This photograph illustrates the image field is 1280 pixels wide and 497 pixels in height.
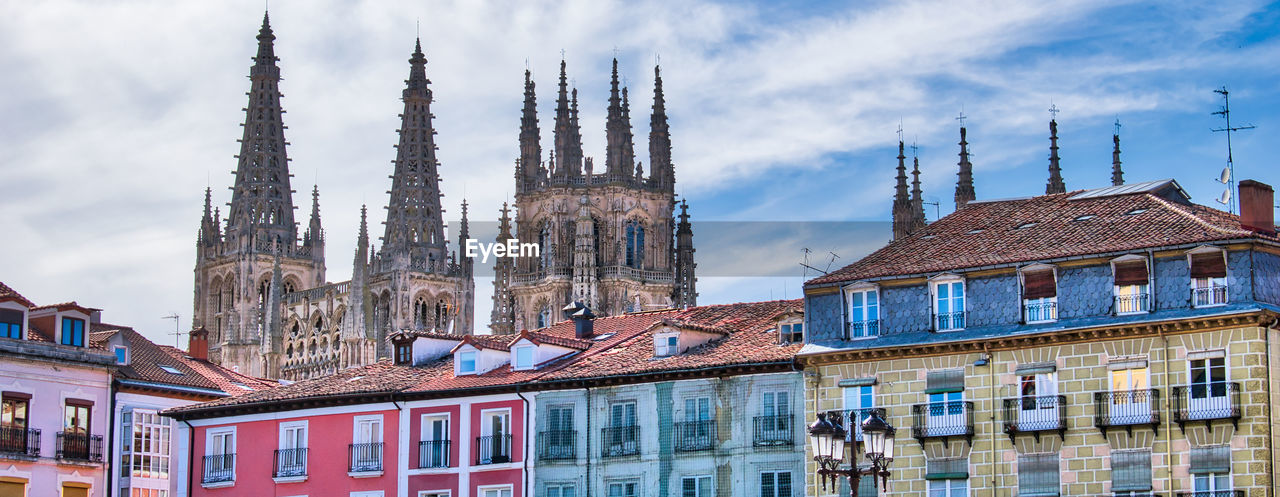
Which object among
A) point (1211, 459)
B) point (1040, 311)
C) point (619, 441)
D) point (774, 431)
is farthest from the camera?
point (619, 441)

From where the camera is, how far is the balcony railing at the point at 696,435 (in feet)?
210

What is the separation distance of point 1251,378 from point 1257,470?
2169 mm

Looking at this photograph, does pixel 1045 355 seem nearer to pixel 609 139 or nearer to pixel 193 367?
pixel 193 367

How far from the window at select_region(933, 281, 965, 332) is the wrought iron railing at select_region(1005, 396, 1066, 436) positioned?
8.87 feet

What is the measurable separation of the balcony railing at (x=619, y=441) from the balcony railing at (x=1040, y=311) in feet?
42.1

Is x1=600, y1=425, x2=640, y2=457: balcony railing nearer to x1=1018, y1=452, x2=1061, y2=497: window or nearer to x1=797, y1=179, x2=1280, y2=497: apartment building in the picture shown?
x1=797, y1=179, x2=1280, y2=497: apartment building

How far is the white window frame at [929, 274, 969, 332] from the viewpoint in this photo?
5916cm

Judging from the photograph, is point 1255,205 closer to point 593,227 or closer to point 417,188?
point 593,227

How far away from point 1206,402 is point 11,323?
37.8 m

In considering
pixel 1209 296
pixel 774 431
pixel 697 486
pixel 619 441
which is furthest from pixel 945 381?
pixel 619 441

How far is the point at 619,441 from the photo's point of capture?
65562mm

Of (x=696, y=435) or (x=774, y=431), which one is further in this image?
(x=696, y=435)

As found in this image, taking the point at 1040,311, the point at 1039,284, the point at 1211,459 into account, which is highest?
the point at 1039,284

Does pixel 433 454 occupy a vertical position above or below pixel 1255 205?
below
